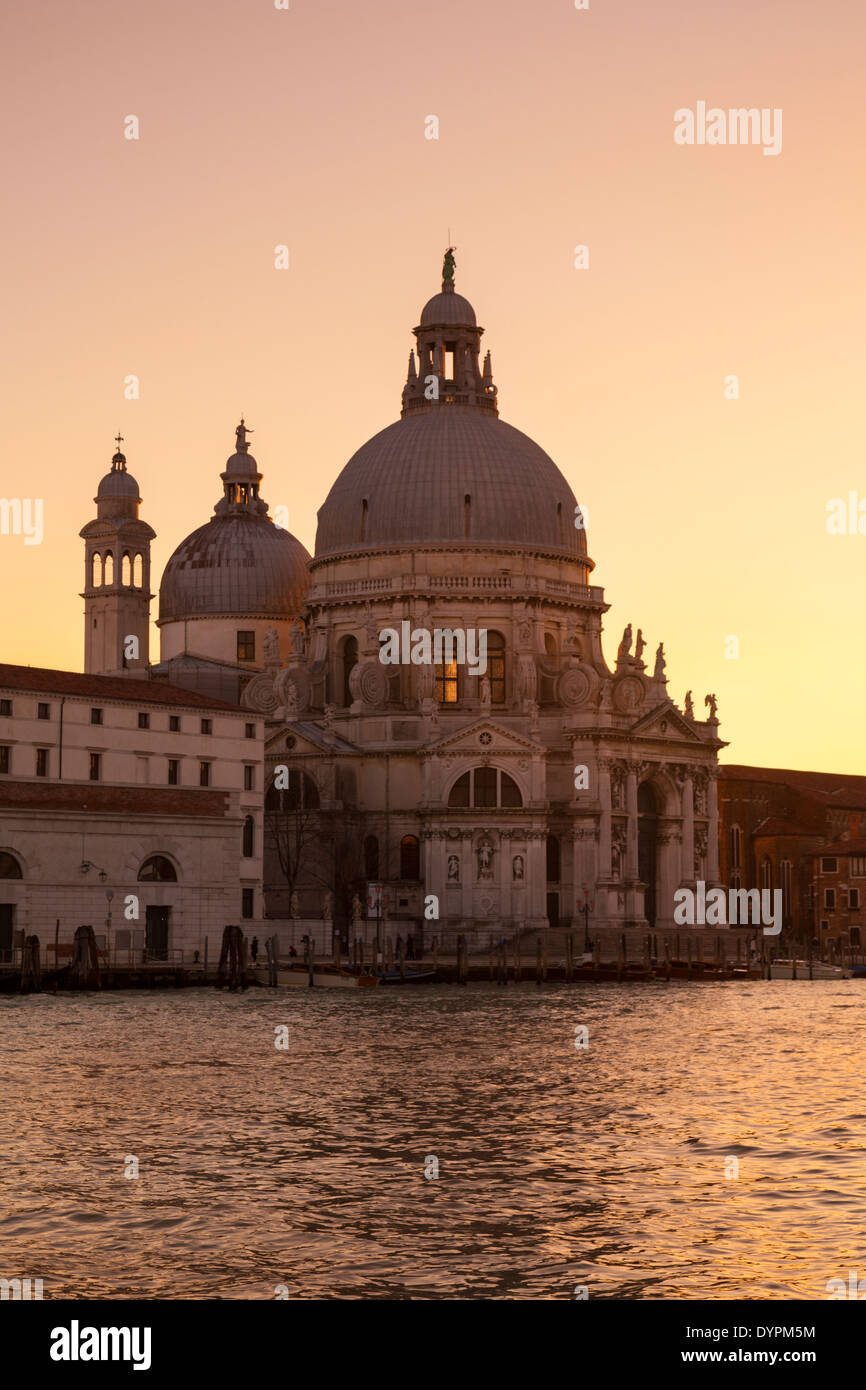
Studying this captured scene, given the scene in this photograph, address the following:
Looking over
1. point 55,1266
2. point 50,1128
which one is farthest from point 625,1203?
point 50,1128

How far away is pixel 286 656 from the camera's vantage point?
92.4 meters

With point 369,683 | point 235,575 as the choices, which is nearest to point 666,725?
point 369,683

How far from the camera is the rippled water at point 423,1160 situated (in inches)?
620

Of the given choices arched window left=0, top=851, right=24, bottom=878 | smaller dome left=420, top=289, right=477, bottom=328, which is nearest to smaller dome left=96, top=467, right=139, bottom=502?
smaller dome left=420, top=289, right=477, bottom=328

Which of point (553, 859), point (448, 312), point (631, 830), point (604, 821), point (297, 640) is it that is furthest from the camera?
point (448, 312)

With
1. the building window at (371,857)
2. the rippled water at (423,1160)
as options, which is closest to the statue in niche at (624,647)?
the building window at (371,857)

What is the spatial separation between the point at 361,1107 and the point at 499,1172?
6191mm

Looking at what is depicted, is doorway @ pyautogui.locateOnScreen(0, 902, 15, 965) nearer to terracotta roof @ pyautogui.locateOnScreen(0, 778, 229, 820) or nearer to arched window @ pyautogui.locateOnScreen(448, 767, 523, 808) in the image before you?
terracotta roof @ pyautogui.locateOnScreen(0, 778, 229, 820)

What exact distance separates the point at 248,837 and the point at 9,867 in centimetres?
1279

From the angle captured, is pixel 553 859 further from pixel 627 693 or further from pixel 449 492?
pixel 449 492

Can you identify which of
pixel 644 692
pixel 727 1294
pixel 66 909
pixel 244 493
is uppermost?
pixel 244 493

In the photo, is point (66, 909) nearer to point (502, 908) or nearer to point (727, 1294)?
point (502, 908)

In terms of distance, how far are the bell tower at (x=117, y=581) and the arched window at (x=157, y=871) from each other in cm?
2684

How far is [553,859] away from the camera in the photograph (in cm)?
7650
